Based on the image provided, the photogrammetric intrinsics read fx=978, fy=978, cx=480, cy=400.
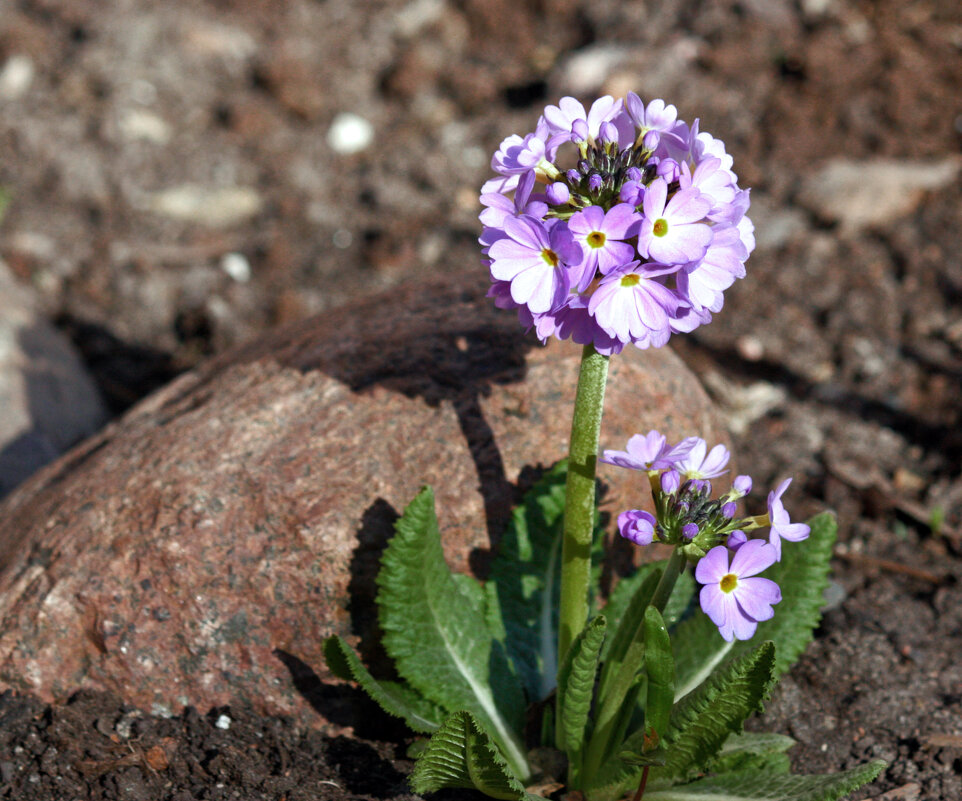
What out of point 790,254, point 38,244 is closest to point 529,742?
point 790,254

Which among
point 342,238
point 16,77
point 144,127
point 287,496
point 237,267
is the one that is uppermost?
point 16,77

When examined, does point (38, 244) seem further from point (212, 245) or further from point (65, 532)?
point (65, 532)

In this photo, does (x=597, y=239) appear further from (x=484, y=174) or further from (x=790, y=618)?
(x=484, y=174)

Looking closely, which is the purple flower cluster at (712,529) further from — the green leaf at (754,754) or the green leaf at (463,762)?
the green leaf at (754,754)

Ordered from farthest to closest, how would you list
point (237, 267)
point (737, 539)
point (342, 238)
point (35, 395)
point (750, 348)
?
point (342, 238) → point (237, 267) → point (750, 348) → point (35, 395) → point (737, 539)

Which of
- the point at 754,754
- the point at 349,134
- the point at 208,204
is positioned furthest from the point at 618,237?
the point at 349,134

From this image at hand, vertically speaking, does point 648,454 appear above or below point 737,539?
above

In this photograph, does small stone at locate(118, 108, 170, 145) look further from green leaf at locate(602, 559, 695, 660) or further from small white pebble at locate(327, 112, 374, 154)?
A: green leaf at locate(602, 559, 695, 660)
